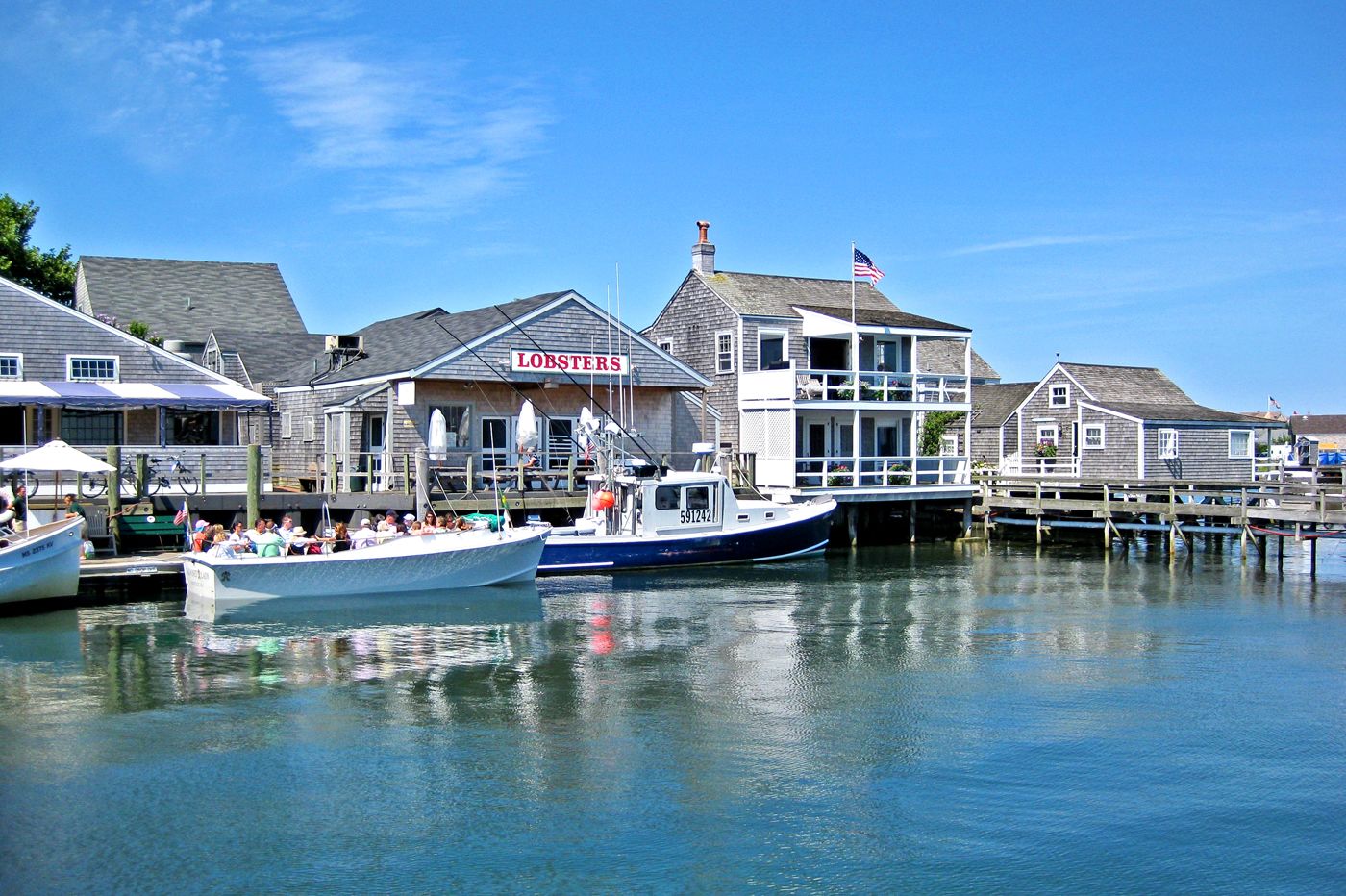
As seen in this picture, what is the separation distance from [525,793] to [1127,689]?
8.82 meters

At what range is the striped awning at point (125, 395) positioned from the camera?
29625 millimetres

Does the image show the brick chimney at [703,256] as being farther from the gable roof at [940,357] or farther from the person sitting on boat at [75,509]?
the person sitting on boat at [75,509]

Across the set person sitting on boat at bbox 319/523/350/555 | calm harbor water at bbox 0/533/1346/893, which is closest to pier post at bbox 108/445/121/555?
calm harbor water at bbox 0/533/1346/893

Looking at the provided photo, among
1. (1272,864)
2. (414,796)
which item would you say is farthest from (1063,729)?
(414,796)

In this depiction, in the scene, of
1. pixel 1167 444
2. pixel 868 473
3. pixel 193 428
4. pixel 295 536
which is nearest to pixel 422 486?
pixel 295 536

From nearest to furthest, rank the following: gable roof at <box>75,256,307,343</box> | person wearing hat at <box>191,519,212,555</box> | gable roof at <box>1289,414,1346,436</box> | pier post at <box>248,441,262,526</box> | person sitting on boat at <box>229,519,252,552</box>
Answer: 1. person sitting on boat at <box>229,519,252,552</box>
2. person wearing hat at <box>191,519,212,555</box>
3. pier post at <box>248,441,262,526</box>
4. gable roof at <box>75,256,307,343</box>
5. gable roof at <box>1289,414,1346,436</box>

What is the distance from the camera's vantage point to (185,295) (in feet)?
163

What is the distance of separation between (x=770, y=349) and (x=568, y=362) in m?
8.84

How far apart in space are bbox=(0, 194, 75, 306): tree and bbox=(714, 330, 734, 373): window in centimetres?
2301

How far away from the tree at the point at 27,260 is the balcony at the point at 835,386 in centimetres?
2492

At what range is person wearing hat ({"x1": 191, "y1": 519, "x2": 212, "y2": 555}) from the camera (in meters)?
24.1

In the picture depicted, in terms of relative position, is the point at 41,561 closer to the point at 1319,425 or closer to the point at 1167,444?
the point at 1167,444

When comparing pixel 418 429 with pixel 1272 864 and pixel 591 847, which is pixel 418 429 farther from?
pixel 1272 864

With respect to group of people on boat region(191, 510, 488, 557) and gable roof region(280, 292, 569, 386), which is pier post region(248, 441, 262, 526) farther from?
gable roof region(280, 292, 569, 386)
